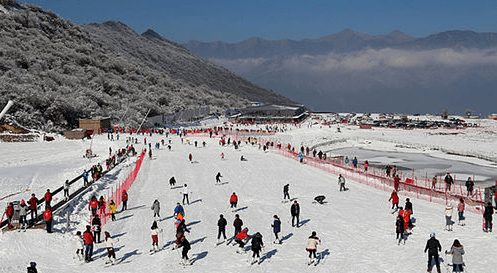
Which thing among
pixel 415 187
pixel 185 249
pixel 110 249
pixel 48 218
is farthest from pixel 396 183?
pixel 48 218

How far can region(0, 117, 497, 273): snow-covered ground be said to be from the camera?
577 inches

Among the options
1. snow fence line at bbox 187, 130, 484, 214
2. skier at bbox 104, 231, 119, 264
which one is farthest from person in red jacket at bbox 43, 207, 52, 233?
snow fence line at bbox 187, 130, 484, 214

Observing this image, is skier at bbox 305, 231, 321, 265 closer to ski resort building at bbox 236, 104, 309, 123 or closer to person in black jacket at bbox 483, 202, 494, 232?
person in black jacket at bbox 483, 202, 494, 232

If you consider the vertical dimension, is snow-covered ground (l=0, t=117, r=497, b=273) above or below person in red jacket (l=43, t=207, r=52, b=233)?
below

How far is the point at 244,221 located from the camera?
20.0 meters

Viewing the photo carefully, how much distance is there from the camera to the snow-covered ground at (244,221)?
1465cm

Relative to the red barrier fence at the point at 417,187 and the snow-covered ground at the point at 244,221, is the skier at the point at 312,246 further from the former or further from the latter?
the red barrier fence at the point at 417,187

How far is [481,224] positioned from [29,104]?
70100 millimetres

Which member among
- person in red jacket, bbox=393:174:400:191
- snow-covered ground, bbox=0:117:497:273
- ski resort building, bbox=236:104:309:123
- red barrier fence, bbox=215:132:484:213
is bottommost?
snow-covered ground, bbox=0:117:497:273

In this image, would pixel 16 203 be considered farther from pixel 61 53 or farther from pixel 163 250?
pixel 61 53

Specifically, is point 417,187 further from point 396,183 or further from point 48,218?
point 48,218

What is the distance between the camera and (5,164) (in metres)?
38.7

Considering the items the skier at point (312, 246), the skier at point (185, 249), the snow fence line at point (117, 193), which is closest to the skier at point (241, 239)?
the skier at point (185, 249)

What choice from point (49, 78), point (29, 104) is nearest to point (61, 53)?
point (49, 78)
